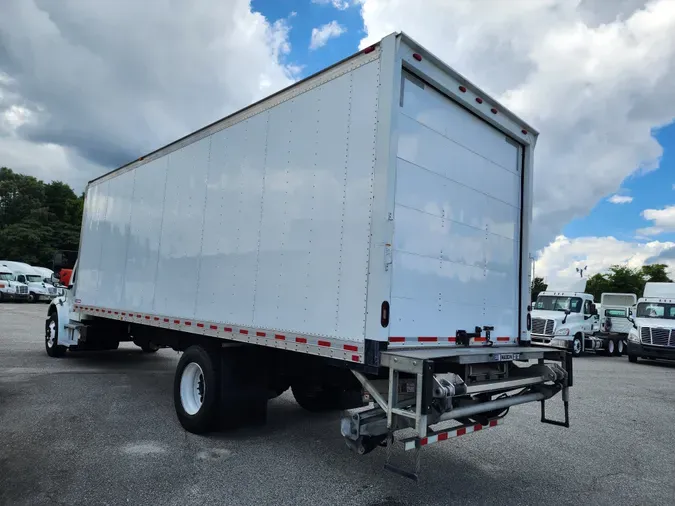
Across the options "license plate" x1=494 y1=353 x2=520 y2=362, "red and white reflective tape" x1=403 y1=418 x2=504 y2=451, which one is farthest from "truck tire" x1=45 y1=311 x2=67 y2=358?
"license plate" x1=494 y1=353 x2=520 y2=362

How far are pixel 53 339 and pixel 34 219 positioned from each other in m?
49.5

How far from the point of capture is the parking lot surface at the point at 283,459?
14.0 feet

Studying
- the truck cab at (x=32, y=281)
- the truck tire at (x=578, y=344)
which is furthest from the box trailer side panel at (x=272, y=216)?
the truck cab at (x=32, y=281)

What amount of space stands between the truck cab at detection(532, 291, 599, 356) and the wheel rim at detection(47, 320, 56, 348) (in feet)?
51.3

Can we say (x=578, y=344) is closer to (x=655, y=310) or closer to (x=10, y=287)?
(x=655, y=310)

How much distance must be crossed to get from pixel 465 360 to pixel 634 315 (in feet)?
60.4

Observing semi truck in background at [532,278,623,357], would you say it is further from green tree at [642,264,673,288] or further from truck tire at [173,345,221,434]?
green tree at [642,264,673,288]

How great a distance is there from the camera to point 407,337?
14.1 ft

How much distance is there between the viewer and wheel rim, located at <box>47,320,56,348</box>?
11.2 metres

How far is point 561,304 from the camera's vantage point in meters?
20.3

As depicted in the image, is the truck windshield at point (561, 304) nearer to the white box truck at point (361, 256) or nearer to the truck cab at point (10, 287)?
the white box truck at point (361, 256)

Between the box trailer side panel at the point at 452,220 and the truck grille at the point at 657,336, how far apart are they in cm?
1475

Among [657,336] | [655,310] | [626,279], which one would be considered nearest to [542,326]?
[657,336]

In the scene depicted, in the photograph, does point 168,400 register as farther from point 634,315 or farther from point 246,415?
point 634,315
